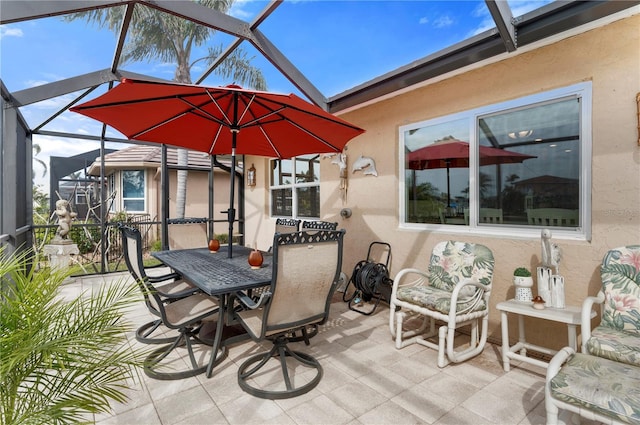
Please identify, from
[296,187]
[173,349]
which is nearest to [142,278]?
[173,349]

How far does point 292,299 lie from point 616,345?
2087mm

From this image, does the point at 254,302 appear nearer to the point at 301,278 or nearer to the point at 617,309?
the point at 301,278

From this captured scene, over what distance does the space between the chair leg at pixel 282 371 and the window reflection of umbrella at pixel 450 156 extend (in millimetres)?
2455

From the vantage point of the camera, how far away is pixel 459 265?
10.7 ft

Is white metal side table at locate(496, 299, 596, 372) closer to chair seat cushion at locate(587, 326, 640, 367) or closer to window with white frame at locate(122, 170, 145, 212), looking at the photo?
chair seat cushion at locate(587, 326, 640, 367)

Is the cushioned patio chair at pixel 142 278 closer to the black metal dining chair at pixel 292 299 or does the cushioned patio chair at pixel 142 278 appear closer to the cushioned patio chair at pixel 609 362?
the black metal dining chair at pixel 292 299

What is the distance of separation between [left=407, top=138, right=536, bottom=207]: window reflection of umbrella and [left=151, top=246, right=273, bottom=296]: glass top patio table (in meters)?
2.29

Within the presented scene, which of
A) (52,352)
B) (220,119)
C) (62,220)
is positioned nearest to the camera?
(52,352)

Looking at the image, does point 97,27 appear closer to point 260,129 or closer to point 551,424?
point 260,129

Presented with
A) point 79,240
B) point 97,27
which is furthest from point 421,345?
point 79,240

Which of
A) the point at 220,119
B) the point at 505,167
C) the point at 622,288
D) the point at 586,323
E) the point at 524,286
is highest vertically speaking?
the point at 220,119

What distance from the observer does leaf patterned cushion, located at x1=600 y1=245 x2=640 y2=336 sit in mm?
2225

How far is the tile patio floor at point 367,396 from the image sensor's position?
212 centimetres

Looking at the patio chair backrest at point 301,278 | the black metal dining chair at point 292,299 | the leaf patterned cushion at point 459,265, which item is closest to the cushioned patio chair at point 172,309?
the black metal dining chair at point 292,299
